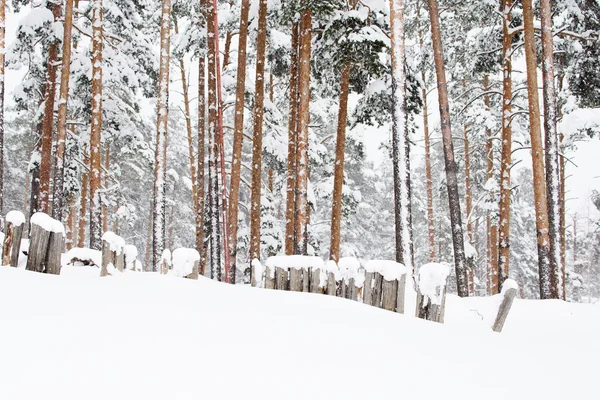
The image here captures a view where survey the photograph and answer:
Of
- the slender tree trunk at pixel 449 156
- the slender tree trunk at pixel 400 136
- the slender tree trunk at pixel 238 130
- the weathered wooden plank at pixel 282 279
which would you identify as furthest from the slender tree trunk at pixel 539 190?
the slender tree trunk at pixel 238 130

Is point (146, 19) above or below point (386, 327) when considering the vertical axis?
above

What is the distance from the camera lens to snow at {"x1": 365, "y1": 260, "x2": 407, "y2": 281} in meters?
5.60

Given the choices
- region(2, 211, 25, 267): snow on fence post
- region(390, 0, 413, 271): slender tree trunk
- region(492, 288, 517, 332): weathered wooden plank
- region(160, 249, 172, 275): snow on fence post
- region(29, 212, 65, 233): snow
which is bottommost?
region(492, 288, 517, 332): weathered wooden plank

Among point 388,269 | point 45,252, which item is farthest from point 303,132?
point 45,252

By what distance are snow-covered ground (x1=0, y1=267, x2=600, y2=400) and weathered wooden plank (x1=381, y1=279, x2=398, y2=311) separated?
364mm

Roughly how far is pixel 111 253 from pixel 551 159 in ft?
30.6

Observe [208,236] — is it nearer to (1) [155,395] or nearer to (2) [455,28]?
(2) [455,28]

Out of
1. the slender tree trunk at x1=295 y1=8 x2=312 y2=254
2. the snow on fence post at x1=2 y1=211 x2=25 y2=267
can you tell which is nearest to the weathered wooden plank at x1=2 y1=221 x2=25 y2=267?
the snow on fence post at x1=2 y1=211 x2=25 y2=267

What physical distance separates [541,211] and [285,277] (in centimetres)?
681

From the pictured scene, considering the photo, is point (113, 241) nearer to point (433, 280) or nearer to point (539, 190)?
point (433, 280)

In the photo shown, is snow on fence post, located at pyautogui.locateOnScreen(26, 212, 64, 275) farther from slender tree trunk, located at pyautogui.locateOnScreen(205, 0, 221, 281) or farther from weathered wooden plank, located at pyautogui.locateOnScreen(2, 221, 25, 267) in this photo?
slender tree trunk, located at pyautogui.locateOnScreen(205, 0, 221, 281)

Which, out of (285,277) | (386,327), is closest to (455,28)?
(285,277)

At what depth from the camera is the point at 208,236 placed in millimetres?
16344

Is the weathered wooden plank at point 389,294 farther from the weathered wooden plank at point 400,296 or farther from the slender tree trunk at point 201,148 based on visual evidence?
the slender tree trunk at point 201,148
